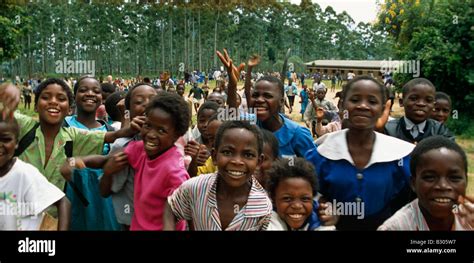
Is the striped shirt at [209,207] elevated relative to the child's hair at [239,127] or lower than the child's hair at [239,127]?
lower

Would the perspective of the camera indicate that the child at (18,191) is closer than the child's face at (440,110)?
Yes

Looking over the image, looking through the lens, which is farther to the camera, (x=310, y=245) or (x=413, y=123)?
(x=413, y=123)

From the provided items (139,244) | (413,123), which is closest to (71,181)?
(139,244)

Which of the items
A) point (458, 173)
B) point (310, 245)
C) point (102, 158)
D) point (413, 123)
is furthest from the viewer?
point (413, 123)

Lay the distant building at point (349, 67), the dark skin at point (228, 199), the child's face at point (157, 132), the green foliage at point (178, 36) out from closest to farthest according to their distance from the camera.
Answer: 1. the dark skin at point (228, 199)
2. the child's face at point (157, 132)
3. the distant building at point (349, 67)
4. the green foliage at point (178, 36)

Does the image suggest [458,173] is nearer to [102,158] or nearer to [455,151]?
[455,151]

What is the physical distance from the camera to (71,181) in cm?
275

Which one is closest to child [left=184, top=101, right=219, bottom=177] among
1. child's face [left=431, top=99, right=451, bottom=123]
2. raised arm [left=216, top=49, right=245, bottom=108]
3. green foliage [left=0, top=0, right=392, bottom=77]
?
raised arm [left=216, top=49, right=245, bottom=108]

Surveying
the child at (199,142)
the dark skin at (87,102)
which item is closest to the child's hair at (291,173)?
the child at (199,142)

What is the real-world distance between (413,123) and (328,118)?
2.63 meters

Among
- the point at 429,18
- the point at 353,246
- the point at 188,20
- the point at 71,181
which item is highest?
the point at 188,20

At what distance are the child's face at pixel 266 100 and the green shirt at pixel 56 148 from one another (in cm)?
104

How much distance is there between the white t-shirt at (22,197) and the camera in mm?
2328
